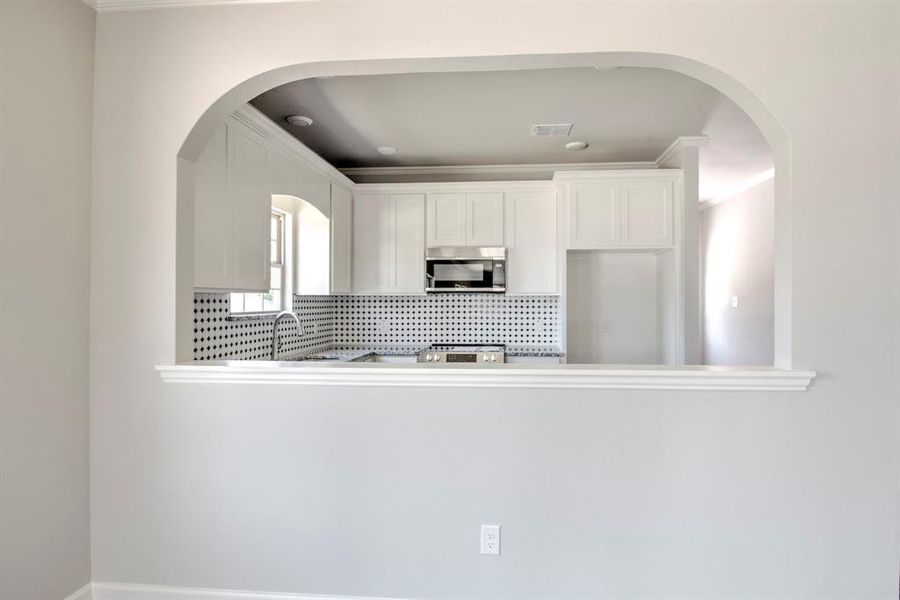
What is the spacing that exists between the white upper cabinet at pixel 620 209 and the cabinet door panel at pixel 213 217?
2.64 metres

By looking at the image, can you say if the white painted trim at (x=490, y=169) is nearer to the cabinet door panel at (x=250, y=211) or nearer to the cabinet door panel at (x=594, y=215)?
the cabinet door panel at (x=594, y=215)

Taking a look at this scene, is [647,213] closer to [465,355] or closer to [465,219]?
[465,219]

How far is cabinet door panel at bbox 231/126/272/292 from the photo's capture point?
96.1 inches

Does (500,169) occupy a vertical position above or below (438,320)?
above

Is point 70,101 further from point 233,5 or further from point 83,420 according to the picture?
point 83,420

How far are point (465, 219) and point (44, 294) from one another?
118 inches

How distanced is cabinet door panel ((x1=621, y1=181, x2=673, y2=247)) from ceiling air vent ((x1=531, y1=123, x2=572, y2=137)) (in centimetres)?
78

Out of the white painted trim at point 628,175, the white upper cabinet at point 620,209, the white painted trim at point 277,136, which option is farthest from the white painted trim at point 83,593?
the white painted trim at point 628,175

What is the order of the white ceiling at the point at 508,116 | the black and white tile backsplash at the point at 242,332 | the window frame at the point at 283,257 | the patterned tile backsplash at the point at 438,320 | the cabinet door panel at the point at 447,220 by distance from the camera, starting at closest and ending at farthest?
the black and white tile backsplash at the point at 242,332, the white ceiling at the point at 508,116, the window frame at the point at 283,257, the cabinet door panel at the point at 447,220, the patterned tile backsplash at the point at 438,320

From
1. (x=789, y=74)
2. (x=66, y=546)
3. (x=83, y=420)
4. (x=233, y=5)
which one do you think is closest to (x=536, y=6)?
(x=789, y=74)

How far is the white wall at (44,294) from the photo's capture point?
5.42ft

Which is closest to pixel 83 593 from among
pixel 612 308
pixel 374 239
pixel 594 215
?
pixel 374 239

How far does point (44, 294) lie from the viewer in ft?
5.85

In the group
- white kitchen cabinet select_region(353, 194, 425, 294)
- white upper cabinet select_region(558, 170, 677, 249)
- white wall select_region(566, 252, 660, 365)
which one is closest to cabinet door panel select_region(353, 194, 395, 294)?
white kitchen cabinet select_region(353, 194, 425, 294)
